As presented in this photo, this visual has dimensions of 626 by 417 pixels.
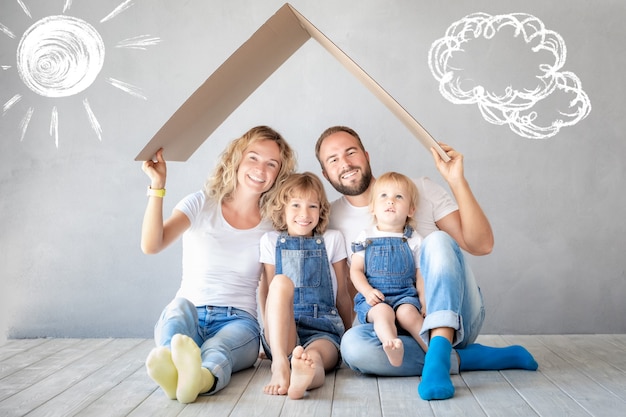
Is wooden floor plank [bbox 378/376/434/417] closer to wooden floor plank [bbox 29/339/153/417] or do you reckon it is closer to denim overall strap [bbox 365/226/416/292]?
denim overall strap [bbox 365/226/416/292]

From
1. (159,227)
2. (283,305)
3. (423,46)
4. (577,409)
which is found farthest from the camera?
(423,46)

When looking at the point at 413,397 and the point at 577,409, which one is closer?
the point at 577,409

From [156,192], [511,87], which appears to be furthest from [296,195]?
[511,87]

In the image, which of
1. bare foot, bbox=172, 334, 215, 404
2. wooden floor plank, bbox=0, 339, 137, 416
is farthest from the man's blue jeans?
wooden floor plank, bbox=0, 339, 137, 416

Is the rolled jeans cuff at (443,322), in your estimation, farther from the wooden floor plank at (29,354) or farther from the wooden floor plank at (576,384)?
the wooden floor plank at (29,354)

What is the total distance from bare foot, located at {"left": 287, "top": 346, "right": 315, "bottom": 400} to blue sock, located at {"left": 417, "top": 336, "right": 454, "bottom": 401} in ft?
0.99

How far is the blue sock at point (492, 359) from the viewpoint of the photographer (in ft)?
7.14

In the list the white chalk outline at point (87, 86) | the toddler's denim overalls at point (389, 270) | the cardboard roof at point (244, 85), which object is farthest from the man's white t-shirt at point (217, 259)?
the white chalk outline at point (87, 86)

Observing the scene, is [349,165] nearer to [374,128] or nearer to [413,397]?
[374,128]

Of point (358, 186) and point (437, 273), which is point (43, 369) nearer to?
point (358, 186)

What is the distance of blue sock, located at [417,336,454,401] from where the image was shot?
6.06 ft

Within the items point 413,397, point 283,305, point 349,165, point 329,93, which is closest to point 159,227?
point 283,305

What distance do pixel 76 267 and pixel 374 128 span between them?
1.47 meters

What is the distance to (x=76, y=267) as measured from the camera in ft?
10.3
